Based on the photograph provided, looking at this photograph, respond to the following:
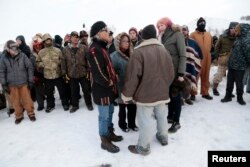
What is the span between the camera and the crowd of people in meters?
4.32

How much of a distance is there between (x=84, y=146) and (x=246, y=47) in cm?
449

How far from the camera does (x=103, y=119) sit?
472cm

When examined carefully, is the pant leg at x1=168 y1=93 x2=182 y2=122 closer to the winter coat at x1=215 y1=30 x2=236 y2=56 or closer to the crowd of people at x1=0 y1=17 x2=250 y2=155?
the crowd of people at x1=0 y1=17 x2=250 y2=155

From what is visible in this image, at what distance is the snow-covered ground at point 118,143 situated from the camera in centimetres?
452

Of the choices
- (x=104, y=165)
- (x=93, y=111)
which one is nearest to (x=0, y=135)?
(x=93, y=111)

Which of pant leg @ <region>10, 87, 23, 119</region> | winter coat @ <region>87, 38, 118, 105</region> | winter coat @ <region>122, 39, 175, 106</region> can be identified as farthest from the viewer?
pant leg @ <region>10, 87, 23, 119</region>

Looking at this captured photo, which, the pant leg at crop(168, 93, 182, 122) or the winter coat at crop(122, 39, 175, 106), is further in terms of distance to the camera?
the pant leg at crop(168, 93, 182, 122)

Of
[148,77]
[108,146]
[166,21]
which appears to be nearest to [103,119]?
[108,146]

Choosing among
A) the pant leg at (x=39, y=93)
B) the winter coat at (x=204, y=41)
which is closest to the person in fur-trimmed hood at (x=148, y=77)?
the winter coat at (x=204, y=41)

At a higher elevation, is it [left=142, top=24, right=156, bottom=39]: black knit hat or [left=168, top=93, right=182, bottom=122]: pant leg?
[left=142, top=24, right=156, bottom=39]: black knit hat

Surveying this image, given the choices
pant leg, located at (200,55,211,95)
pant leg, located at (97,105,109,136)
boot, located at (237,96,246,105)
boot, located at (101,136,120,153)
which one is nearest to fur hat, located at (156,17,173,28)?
pant leg, located at (97,105,109,136)

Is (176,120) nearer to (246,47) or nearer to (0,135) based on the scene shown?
(246,47)

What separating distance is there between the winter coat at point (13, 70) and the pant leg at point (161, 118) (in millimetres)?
3825

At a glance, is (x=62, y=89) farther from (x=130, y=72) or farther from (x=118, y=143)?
(x=130, y=72)
